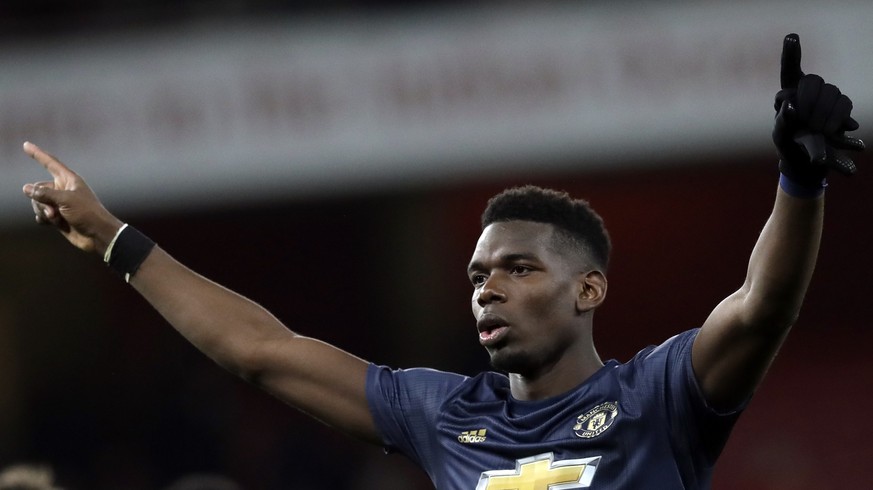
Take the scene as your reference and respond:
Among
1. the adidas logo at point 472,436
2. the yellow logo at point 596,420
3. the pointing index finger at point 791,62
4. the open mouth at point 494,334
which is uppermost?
the pointing index finger at point 791,62

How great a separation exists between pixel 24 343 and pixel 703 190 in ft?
20.4

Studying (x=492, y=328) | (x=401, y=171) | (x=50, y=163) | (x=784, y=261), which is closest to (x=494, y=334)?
(x=492, y=328)

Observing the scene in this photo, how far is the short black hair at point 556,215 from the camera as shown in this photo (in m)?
3.88

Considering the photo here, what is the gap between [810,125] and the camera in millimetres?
2875

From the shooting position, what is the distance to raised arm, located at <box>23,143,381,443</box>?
3.84 metres

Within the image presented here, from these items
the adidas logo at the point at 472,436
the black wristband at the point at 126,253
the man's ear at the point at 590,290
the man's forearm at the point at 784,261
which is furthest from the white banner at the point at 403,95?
the man's forearm at the point at 784,261

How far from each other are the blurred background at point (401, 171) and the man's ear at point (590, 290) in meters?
4.99

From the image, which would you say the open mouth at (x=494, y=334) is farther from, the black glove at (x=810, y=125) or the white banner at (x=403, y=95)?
the white banner at (x=403, y=95)

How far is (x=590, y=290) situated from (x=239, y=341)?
1.02 metres

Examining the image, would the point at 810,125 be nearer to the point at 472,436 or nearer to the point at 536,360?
the point at 536,360

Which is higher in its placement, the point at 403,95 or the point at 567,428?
the point at 403,95

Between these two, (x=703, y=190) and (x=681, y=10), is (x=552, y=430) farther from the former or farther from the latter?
(x=703, y=190)

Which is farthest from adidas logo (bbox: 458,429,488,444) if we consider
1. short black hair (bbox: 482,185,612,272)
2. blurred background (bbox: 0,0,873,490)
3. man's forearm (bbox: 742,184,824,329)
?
blurred background (bbox: 0,0,873,490)

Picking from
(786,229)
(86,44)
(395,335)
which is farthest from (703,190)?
(786,229)
